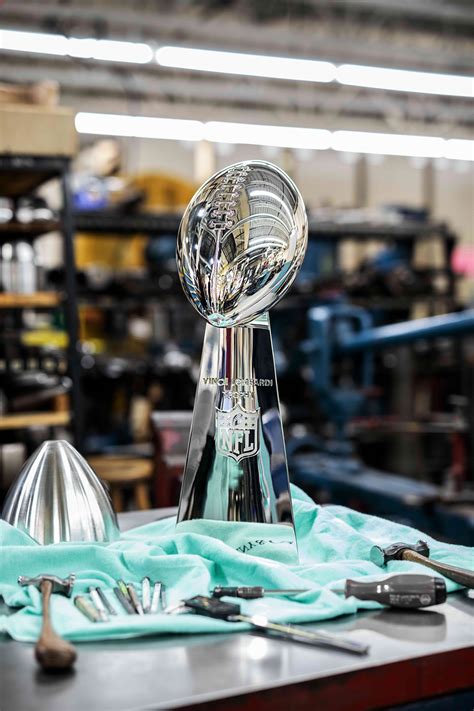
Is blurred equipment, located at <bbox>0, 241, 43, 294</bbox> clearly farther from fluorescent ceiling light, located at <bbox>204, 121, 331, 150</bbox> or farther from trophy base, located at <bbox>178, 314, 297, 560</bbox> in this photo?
fluorescent ceiling light, located at <bbox>204, 121, 331, 150</bbox>

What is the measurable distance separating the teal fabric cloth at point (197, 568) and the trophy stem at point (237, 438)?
0.03m

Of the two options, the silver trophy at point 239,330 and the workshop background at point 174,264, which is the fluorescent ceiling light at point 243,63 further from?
the silver trophy at point 239,330

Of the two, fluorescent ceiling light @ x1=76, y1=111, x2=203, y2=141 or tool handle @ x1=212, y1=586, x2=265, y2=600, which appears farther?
fluorescent ceiling light @ x1=76, y1=111, x2=203, y2=141

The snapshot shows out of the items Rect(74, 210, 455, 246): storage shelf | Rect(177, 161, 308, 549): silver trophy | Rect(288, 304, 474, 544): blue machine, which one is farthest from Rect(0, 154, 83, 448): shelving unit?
Rect(177, 161, 308, 549): silver trophy

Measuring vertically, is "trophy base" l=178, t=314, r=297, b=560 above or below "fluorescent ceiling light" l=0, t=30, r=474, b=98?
below

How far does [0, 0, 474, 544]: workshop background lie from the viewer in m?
3.15

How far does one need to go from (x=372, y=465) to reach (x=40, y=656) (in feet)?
16.2

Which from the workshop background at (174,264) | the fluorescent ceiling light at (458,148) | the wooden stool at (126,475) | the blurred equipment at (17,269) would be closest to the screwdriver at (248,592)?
the workshop background at (174,264)

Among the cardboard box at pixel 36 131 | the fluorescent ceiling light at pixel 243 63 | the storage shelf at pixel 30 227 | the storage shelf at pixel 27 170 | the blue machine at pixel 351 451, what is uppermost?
the fluorescent ceiling light at pixel 243 63

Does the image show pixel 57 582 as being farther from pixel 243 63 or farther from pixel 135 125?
pixel 135 125

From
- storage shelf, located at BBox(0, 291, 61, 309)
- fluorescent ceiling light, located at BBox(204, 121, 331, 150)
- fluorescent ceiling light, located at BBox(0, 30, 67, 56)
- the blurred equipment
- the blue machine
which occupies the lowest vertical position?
the blue machine

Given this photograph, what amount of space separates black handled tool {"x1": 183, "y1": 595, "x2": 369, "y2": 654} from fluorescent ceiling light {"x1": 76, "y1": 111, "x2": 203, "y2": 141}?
677 cm

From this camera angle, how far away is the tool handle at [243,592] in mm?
741

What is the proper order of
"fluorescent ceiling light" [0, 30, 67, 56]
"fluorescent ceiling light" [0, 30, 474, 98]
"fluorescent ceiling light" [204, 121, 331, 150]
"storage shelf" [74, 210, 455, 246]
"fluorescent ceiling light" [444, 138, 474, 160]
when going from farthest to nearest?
"fluorescent ceiling light" [444, 138, 474, 160] < "fluorescent ceiling light" [204, 121, 331, 150] < "fluorescent ceiling light" [0, 30, 474, 98] < "fluorescent ceiling light" [0, 30, 67, 56] < "storage shelf" [74, 210, 455, 246]
